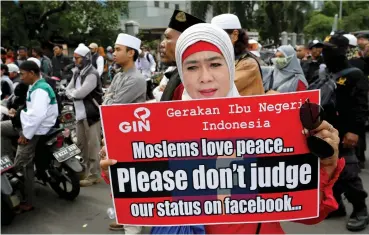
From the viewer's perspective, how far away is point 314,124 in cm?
134

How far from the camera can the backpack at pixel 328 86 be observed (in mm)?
3602

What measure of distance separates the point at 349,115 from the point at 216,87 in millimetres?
2654

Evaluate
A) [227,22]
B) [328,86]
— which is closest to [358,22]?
[328,86]

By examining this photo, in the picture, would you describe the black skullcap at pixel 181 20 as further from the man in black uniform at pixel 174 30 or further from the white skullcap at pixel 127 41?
the white skullcap at pixel 127 41

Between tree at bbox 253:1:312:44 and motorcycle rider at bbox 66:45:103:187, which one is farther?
tree at bbox 253:1:312:44

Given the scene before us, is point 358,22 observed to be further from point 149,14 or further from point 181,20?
point 181,20

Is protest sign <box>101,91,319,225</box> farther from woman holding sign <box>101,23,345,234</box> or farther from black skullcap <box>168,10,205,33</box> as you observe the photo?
black skullcap <box>168,10,205,33</box>

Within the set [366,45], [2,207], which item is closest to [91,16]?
[366,45]

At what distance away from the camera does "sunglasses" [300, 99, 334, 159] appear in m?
1.34

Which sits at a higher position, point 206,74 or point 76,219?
point 206,74

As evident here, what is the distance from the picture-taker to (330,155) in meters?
1.35

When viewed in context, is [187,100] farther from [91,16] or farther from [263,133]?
[91,16]

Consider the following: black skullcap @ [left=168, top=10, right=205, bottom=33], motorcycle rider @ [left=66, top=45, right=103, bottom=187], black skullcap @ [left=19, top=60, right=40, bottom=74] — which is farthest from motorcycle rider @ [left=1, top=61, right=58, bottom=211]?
black skullcap @ [left=168, top=10, right=205, bottom=33]

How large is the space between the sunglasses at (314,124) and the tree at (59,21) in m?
23.1
